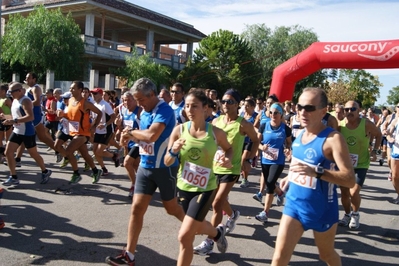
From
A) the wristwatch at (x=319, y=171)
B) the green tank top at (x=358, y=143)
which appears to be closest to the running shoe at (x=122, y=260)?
the wristwatch at (x=319, y=171)

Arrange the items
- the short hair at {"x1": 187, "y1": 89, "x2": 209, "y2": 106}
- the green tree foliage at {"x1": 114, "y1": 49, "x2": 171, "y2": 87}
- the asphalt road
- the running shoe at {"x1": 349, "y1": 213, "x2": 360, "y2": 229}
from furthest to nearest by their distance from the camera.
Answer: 1. the green tree foliage at {"x1": 114, "y1": 49, "x2": 171, "y2": 87}
2. the running shoe at {"x1": 349, "y1": 213, "x2": 360, "y2": 229}
3. the asphalt road
4. the short hair at {"x1": 187, "y1": 89, "x2": 209, "y2": 106}

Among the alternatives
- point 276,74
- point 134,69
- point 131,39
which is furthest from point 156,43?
point 276,74

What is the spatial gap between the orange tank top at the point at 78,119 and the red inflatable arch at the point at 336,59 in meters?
9.45

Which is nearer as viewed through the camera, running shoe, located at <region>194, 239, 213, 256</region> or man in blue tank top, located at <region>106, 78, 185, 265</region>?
man in blue tank top, located at <region>106, 78, 185, 265</region>

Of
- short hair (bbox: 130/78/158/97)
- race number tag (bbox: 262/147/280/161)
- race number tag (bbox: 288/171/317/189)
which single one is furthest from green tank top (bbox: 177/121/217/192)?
race number tag (bbox: 262/147/280/161)

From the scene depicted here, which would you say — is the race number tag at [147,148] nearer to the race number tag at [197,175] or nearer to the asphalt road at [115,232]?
the race number tag at [197,175]

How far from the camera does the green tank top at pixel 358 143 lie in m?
6.40

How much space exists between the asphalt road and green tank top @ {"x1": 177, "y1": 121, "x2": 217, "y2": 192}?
1.07 m

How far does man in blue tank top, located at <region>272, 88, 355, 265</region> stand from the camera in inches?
132

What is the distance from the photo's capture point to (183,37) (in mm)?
41688

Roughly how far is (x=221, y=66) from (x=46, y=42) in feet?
56.8

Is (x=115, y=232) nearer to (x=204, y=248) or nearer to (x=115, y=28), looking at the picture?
(x=204, y=248)

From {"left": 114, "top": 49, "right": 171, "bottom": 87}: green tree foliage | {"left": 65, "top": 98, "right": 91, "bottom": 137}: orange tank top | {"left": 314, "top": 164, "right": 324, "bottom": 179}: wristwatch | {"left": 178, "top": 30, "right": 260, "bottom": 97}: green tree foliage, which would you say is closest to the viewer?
{"left": 314, "top": 164, "right": 324, "bottom": 179}: wristwatch

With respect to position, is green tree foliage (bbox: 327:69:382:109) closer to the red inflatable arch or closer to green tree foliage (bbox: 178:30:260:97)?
green tree foliage (bbox: 178:30:260:97)
